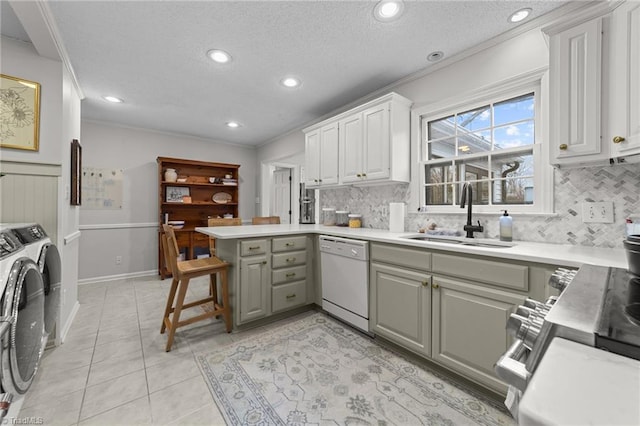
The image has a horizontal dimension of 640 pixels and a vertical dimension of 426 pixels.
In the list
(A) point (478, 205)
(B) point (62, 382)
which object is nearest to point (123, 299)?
(B) point (62, 382)

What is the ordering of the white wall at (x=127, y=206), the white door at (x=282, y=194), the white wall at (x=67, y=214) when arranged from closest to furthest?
the white wall at (x=67, y=214), the white wall at (x=127, y=206), the white door at (x=282, y=194)

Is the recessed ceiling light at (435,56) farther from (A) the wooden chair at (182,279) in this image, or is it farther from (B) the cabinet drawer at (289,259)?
(A) the wooden chair at (182,279)

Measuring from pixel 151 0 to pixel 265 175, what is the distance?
3.68m

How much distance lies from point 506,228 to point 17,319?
3.06 meters

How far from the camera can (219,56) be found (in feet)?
7.63

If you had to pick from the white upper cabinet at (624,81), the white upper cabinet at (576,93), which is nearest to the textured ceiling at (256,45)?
the white upper cabinet at (576,93)

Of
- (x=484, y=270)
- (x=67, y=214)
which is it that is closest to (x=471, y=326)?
(x=484, y=270)

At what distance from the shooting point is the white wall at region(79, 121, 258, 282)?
3966 mm

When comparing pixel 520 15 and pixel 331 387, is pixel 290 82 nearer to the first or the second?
pixel 520 15

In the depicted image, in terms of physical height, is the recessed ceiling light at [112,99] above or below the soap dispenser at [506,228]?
above

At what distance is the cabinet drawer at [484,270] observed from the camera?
1432 mm

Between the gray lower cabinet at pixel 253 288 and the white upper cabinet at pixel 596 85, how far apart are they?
7.76 feet

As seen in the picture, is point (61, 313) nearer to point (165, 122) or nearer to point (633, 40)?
point (165, 122)

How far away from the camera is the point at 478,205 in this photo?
224 cm
